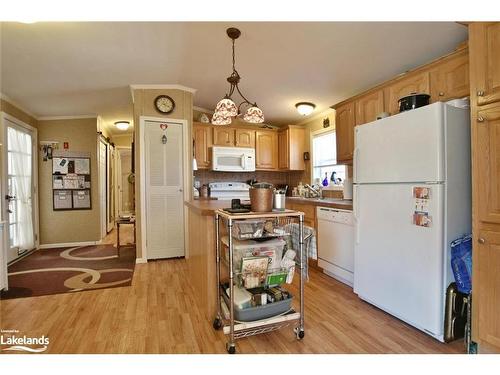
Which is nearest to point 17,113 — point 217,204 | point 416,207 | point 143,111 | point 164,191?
point 143,111

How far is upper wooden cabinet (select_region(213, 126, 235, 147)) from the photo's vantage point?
4645mm

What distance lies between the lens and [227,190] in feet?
15.9

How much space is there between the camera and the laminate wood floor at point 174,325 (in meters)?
1.76

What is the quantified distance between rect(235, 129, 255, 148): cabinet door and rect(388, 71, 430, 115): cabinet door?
2586 millimetres

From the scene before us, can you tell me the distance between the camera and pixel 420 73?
245 centimetres

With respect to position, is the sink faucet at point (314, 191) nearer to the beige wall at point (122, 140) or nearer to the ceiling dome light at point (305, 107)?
the ceiling dome light at point (305, 107)

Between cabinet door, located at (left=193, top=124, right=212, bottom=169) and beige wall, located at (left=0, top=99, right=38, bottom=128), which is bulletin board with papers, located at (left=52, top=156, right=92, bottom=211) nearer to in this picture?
beige wall, located at (left=0, top=99, right=38, bottom=128)

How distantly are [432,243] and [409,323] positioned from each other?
2.16 ft

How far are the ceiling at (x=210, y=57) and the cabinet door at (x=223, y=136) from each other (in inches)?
29.4

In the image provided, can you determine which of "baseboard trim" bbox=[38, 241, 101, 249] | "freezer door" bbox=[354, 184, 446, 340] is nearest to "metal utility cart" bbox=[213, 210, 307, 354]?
"freezer door" bbox=[354, 184, 446, 340]

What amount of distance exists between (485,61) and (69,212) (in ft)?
18.9
